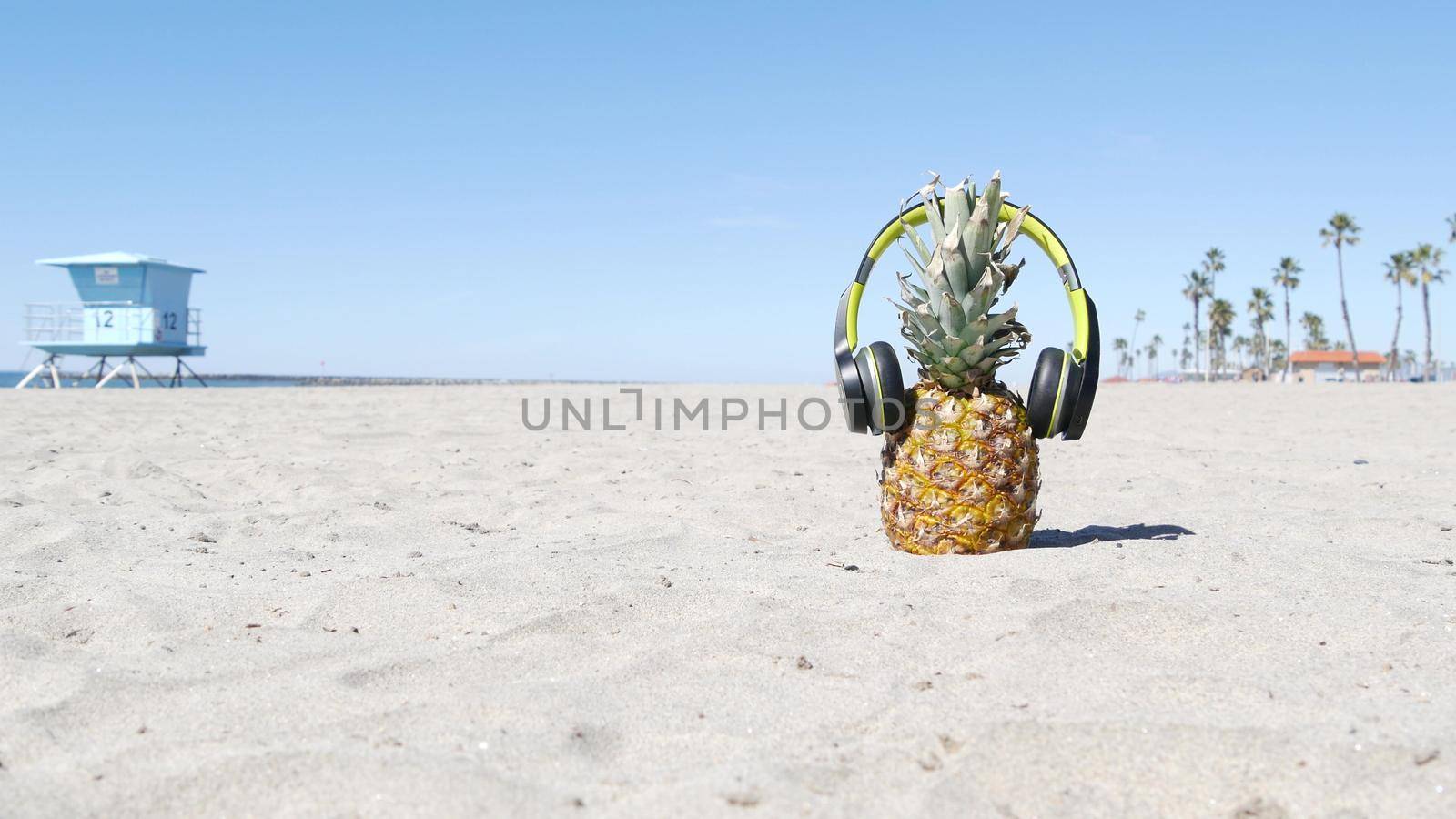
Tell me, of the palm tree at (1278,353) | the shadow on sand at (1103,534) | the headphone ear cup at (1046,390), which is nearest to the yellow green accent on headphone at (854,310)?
the headphone ear cup at (1046,390)

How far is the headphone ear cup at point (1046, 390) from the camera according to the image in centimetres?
425

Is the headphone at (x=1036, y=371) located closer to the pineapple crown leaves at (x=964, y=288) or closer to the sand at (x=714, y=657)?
the pineapple crown leaves at (x=964, y=288)

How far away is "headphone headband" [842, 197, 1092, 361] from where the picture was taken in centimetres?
428

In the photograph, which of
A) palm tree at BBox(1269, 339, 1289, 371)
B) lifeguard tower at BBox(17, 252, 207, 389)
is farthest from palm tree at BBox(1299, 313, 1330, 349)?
lifeguard tower at BBox(17, 252, 207, 389)

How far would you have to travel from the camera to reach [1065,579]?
12.1 ft

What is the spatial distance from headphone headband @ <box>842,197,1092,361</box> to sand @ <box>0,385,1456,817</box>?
1004mm

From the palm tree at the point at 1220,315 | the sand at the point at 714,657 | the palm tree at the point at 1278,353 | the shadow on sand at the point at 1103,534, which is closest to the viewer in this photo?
the sand at the point at 714,657

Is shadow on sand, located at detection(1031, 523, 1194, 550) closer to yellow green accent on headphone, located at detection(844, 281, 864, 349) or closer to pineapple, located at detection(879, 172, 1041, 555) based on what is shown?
pineapple, located at detection(879, 172, 1041, 555)

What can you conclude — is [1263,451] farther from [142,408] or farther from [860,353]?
[142,408]

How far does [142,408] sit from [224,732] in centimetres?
1290

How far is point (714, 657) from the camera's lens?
9.84 ft

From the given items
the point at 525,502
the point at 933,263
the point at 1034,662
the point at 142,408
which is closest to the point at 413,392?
the point at 142,408

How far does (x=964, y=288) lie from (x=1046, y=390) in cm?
60

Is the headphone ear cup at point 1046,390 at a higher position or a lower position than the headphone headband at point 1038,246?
lower
